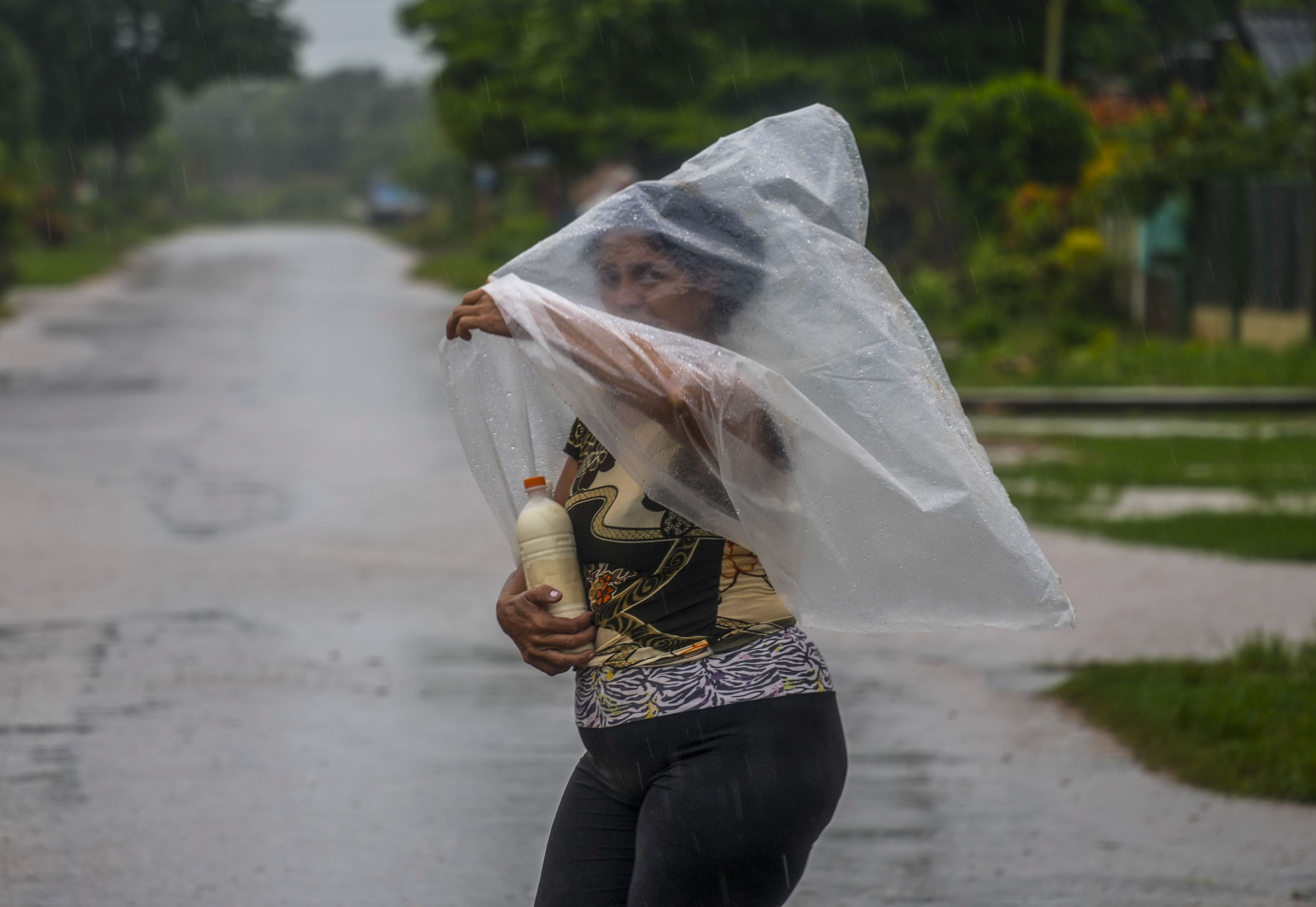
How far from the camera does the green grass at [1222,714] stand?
17.2 feet

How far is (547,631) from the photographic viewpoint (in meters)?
2.54

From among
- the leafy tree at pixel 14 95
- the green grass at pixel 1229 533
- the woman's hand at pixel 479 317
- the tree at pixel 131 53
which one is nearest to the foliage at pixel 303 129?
the tree at pixel 131 53

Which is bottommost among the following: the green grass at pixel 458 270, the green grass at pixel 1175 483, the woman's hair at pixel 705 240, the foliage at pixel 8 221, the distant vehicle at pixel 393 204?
the distant vehicle at pixel 393 204

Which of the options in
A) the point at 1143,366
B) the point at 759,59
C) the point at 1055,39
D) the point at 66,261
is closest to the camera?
the point at 1143,366

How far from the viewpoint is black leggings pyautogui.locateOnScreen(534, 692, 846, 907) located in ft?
7.91

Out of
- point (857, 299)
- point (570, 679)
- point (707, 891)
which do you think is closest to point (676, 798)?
point (707, 891)

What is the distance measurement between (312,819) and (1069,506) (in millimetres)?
6235

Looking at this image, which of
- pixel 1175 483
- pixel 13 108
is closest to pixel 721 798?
pixel 1175 483

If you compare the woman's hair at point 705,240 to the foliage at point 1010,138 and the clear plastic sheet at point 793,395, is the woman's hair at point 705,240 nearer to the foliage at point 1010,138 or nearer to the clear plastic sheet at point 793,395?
the clear plastic sheet at point 793,395

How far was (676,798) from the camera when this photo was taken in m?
2.42

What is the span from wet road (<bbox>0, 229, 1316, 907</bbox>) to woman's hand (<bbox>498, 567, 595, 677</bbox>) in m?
1.83

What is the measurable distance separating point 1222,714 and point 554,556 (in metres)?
3.75

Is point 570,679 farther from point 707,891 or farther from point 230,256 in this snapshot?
point 230,256

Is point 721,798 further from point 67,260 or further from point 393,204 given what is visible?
point 393,204
